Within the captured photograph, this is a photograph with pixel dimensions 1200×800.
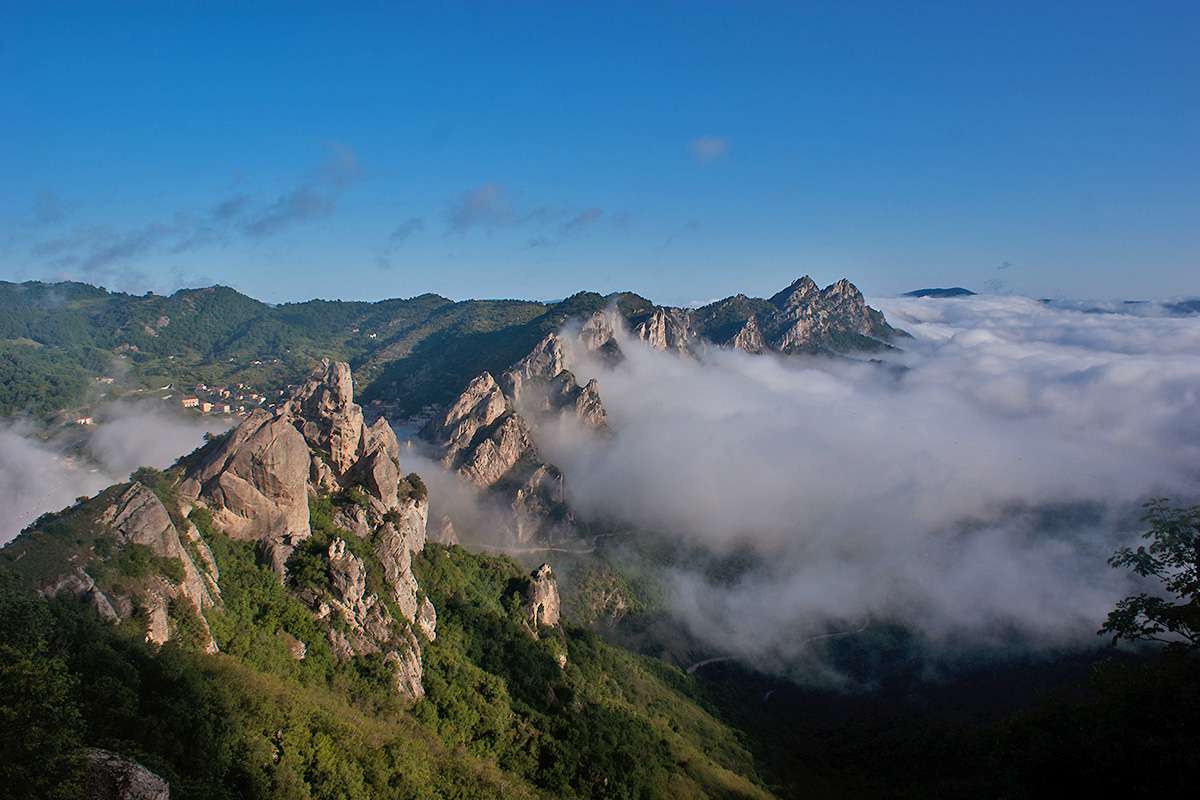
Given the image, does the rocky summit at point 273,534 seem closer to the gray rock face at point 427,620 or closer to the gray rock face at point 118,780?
the gray rock face at point 427,620

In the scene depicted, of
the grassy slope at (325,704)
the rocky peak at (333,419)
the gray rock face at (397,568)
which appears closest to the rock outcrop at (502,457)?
the grassy slope at (325,704)

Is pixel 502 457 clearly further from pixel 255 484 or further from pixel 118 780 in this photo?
pixel 118 780

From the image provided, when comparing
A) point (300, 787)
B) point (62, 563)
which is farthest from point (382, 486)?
point (300, 787)

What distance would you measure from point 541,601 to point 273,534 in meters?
42.8

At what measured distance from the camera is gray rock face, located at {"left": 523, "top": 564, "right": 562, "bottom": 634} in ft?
294

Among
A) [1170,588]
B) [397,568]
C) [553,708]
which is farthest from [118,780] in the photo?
[553,708]

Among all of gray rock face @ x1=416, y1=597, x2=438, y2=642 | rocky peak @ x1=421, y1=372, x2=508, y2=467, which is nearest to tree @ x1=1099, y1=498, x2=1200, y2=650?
gray rock face @ x1=416, y1=597, x2=438, y2=642

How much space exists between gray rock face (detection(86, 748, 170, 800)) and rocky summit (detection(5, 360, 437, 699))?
1854 cm

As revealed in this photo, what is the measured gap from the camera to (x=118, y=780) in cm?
2217

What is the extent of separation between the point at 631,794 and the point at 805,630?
3894 inches

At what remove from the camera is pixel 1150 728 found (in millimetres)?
31266

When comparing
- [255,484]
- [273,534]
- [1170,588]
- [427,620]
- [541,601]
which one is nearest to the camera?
[1170,588]

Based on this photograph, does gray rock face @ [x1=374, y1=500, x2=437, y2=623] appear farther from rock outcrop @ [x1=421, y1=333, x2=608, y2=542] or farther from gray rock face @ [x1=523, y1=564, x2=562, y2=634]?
rock outcrop @ [x1=421, y1=333, x2=608, y2=542]

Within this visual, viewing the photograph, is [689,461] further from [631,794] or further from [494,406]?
[631,794]
